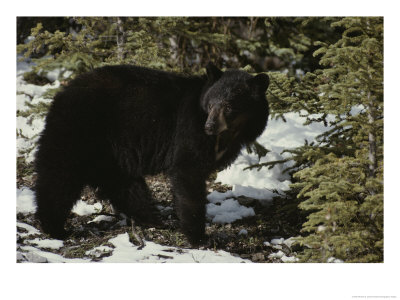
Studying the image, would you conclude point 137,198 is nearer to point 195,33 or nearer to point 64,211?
point 64,211

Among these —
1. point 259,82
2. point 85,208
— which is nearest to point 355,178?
point 259,82

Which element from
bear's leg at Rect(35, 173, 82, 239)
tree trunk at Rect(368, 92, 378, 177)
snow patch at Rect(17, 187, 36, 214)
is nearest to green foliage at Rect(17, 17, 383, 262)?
tree trunk at Rect(368, 92, 378, 177)

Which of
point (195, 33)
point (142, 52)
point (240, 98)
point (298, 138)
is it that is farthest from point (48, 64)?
point (298, 138)

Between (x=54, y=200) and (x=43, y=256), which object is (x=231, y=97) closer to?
(x=54, y=200)

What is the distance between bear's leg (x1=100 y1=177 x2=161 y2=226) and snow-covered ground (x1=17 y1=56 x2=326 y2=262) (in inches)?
11.5

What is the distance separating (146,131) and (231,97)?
1039 mm

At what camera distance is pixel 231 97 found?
4.29 meters

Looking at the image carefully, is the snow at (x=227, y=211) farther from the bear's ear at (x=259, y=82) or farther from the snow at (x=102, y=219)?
the bear's ear at (x=259, y=82)

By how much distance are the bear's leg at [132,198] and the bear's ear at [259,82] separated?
1.82m

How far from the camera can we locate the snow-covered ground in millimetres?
4262

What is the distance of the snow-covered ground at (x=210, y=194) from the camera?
426 cm

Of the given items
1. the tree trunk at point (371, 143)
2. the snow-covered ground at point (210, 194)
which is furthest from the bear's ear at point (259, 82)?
the snow-covered ground at point (210, 194)

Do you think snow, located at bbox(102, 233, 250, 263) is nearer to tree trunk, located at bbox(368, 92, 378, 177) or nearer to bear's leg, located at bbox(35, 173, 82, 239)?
bear's leg, located at bbox(35, 173, 82, 239)

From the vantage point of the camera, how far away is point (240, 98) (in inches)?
171
